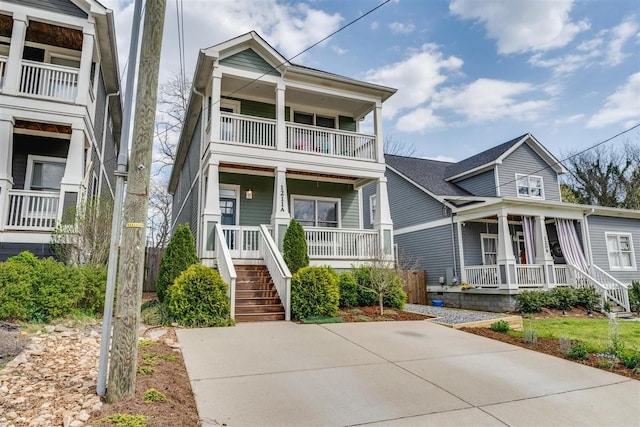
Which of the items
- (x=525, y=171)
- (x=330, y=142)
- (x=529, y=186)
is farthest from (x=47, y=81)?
(x=529, y=186)

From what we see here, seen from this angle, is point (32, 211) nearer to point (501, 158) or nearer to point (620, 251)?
point (501, 158)

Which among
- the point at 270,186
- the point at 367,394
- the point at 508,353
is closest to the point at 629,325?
the point at 508,353

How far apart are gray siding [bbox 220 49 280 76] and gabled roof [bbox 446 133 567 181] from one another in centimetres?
1095

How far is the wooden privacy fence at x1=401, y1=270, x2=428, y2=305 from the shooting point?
605 inches

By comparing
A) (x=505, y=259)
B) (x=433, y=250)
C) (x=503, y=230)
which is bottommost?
(x=505, y=259)

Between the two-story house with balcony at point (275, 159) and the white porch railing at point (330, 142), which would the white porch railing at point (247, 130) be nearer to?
the two-story house with balcony at point (275, 159)

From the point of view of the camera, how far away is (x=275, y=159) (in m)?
11.4

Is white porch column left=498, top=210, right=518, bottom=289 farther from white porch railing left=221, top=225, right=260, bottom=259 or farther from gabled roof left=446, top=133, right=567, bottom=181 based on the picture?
white porch railing left=221, top=225, right=260, bottom=259

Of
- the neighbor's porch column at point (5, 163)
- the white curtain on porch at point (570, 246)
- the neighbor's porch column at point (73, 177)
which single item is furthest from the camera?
the white curtain on porch at point (570, 246)

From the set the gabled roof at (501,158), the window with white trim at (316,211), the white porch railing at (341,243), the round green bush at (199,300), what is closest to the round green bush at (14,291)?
the round green bush at (199,300)

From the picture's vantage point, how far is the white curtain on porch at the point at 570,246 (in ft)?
48.8

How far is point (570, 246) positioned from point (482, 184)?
452cm

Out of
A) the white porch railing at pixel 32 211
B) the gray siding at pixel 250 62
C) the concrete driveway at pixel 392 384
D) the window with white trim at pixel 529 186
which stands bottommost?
the concrete driveway at pixel 392 384

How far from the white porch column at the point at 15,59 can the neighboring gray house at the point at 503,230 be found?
42.8 feet
